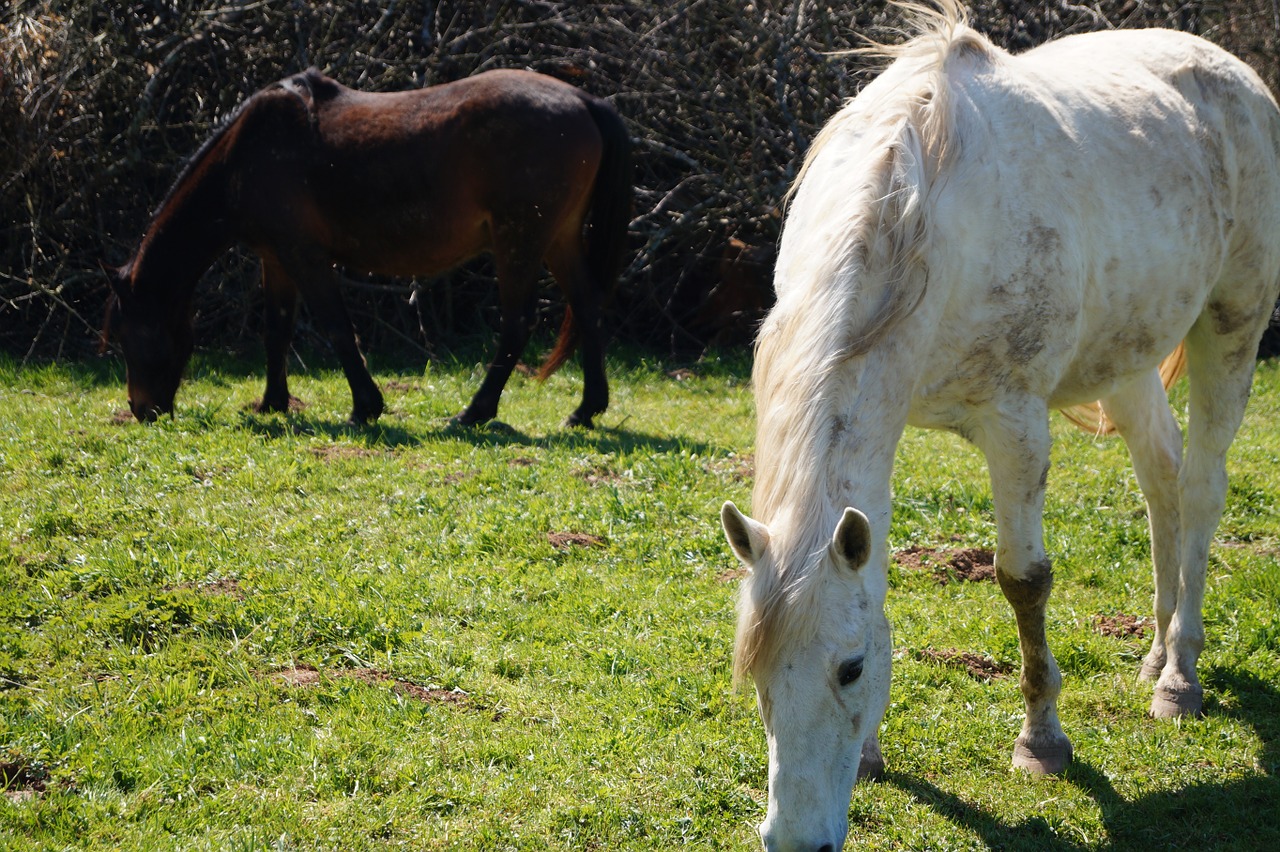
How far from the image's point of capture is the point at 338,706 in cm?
346

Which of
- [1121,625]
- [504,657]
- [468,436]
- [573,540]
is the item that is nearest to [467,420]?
[468,436]

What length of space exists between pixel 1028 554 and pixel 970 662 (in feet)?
2.78

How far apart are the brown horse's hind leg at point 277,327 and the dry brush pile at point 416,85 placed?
181 centimetres

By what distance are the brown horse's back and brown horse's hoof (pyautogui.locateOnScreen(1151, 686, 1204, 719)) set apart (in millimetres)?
4135

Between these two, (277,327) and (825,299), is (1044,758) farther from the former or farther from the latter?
(277,327)

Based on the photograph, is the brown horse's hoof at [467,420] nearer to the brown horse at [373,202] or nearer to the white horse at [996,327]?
the brown horse at [373,202]

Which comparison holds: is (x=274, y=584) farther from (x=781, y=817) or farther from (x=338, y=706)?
(x=781, y=817)

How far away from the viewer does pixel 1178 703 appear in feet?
11.9

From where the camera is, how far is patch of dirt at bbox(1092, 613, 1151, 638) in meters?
4.17

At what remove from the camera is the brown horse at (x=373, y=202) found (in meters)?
6.52

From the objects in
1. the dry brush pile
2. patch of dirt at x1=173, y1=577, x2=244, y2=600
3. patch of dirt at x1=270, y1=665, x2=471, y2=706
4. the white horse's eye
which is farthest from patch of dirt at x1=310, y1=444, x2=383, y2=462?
the white horse's eye

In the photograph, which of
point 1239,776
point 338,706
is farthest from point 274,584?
point 1239,776

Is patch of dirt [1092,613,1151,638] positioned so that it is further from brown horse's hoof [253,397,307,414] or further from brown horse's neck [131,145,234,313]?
brown horse's neck [131,145,234,313]

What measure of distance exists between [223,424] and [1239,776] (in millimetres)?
5215
